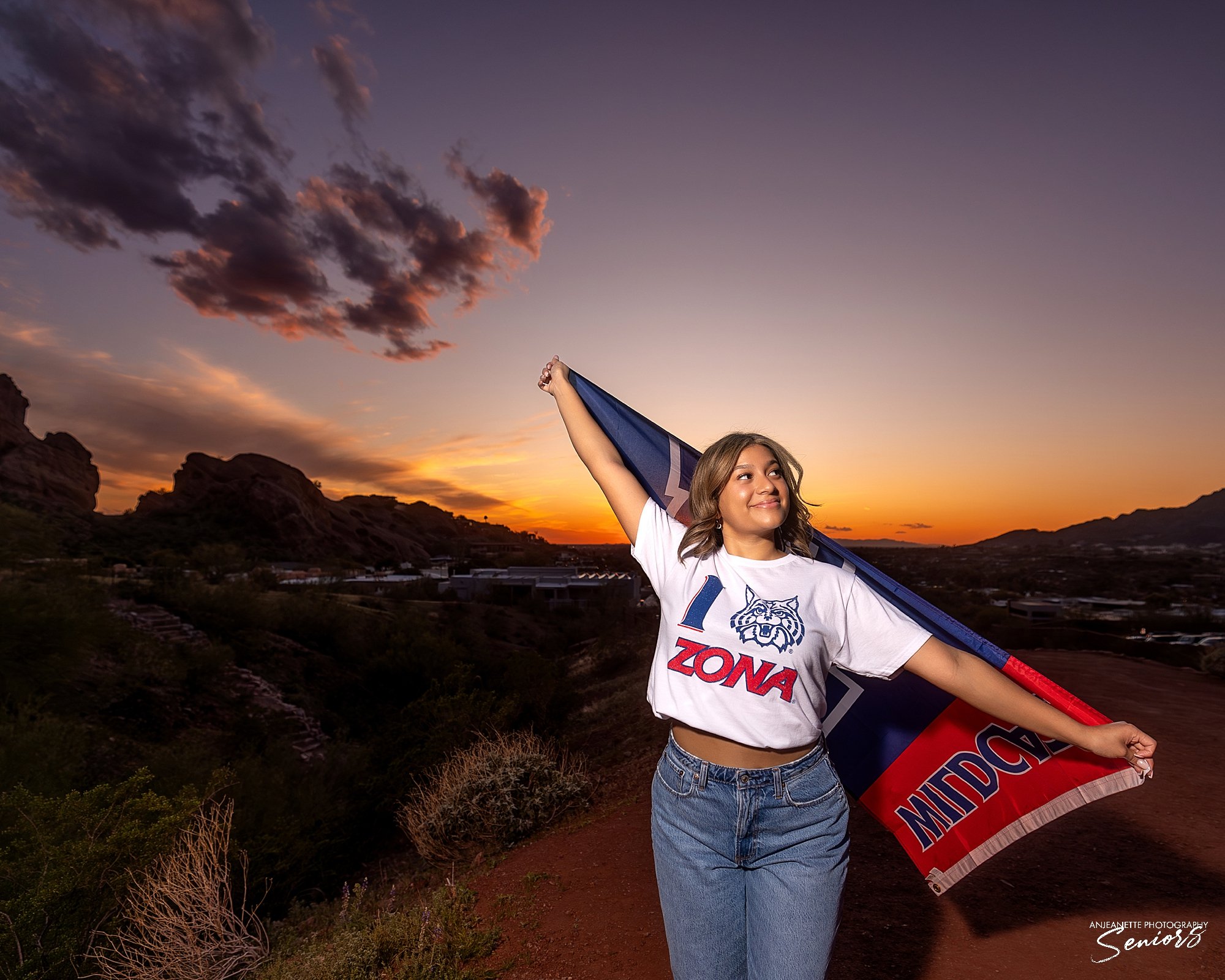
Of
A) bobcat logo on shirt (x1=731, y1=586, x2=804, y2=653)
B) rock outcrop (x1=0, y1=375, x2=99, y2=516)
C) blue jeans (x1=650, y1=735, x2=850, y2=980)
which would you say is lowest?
blue jeans (x1=650, y1=735, x2=850, y2=980)

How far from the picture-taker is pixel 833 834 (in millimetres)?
1804

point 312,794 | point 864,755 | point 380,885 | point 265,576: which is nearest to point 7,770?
point 312,794

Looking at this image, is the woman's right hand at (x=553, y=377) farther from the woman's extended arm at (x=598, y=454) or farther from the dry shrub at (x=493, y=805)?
the dry shrub at (x=493, y=805)

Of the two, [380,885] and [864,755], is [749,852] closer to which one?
[864,755]

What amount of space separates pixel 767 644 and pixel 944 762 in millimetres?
1445

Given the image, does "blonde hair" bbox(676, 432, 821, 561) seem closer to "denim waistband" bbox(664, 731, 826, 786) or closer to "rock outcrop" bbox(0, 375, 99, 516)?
"denim waistband" bbox(664, 731, 826, 786)

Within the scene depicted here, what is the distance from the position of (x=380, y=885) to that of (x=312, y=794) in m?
8.24

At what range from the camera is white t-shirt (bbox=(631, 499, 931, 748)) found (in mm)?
1803

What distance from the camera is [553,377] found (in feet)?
9.69

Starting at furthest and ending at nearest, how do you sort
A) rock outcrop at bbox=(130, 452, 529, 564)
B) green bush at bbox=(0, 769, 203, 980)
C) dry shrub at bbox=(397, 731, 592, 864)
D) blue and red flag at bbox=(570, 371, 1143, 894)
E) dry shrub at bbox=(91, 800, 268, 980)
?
rock outcrop at bbox=(130, 452, 529, 564), dry shrub at bbox=(397, 731, 592, 864), dry shrub at bbox=(91, 800, 268, 980), green bush at bbox=(0, 769, 203, 980), blue and red flag at bbox=(570, 371, 1143, 894)
